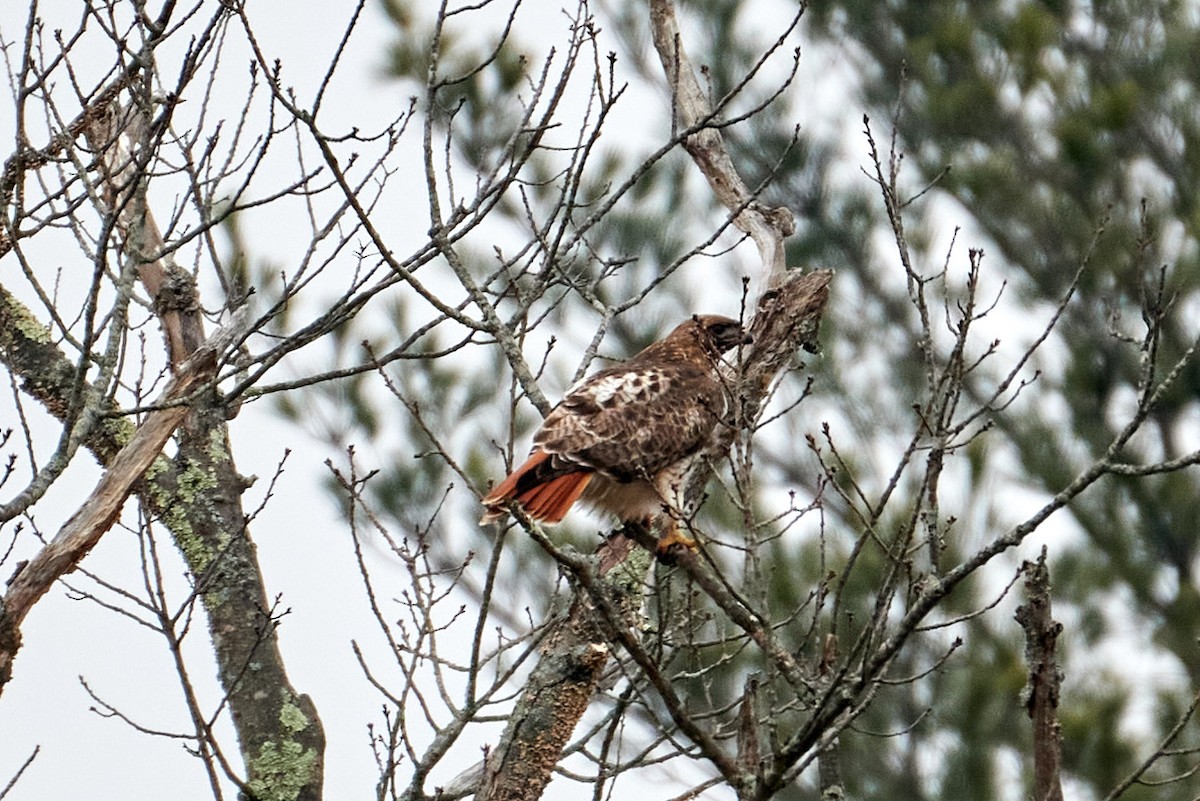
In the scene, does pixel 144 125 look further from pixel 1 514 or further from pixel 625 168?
pixel 625 168

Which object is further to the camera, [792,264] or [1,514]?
[792,264]

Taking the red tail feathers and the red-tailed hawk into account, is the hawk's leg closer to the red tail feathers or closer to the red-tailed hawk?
the red-tailed hawk

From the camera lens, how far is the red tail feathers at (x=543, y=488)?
440 cm

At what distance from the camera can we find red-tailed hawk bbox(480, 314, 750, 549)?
443cm

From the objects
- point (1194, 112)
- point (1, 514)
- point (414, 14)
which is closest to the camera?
point (1, 514)

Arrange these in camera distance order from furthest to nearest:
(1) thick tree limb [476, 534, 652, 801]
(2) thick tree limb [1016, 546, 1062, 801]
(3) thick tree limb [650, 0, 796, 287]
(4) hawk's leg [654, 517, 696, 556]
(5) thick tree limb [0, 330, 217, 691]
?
(3) thick tree limb [650, 0, 796, 287] < (4) hawk's leg [654, 517, 696, 556] < (1) thick tree limb [476, 534, 652, 801] < (5) thick tree limb [0, 330, 217, 691] < (2) thick tree limb [1016, 546, 1062, 801]

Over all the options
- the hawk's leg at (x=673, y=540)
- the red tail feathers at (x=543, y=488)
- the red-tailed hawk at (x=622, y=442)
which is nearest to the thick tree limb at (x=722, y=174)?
the red-tailed hawk at (x=622, y=442)

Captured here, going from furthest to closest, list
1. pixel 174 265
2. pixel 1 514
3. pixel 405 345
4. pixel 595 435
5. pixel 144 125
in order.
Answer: pixel 174 265, pixel 595 435, pixel 405 345, pixel 144 125, pixel 1 514

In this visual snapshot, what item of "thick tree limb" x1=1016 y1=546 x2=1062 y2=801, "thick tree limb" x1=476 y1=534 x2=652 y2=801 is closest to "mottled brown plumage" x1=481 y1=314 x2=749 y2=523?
"thick tree limb" x1=476 y1=534 x2=652 y2=801

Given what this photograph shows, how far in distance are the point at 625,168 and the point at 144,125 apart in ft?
14.8

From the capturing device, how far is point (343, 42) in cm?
343

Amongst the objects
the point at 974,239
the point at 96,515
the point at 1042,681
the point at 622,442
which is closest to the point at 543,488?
the point at 622,442

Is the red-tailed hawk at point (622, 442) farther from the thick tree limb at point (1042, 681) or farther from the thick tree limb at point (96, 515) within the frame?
the thick tree limb at point (1042, 681)

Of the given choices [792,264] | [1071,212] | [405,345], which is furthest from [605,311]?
[1071,212]
